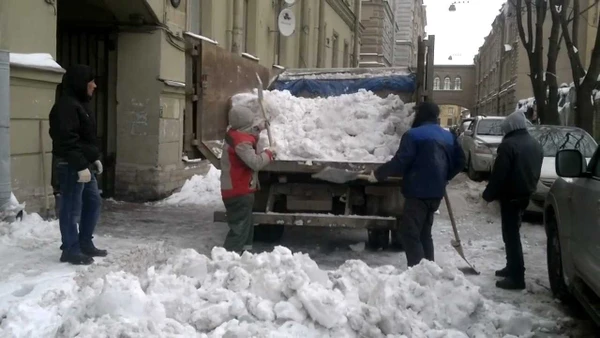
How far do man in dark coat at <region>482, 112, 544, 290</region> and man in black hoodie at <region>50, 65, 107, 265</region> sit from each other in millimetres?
3672

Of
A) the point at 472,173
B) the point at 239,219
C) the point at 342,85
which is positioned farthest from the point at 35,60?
the point at 472,173

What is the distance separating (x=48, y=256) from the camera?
638cm

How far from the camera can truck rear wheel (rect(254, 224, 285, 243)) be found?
800 centimetres

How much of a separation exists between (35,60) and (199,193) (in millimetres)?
4404

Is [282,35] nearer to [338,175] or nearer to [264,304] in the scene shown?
[338,175]

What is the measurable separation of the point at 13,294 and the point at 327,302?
2421mm

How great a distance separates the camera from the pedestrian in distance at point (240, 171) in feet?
21.0

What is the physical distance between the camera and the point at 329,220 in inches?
272

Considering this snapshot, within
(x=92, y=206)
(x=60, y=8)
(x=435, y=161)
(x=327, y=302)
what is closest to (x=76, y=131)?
(x=92, y=206)

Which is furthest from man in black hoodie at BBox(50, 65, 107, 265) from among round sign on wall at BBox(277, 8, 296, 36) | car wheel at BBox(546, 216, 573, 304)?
round sign on wall at BBox(277, 8, 296, 36)

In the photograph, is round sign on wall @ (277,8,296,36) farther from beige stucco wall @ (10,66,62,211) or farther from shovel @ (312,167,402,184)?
shovel @ (312,167,402,184)

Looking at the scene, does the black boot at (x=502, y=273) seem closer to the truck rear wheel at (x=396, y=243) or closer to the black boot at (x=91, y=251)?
the truck rear wheel at (x=396, y=243)

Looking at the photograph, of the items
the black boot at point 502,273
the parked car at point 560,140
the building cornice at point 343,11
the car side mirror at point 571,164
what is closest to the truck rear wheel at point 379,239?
the black boot at point 502,273

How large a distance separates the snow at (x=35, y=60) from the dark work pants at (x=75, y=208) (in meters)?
2.39
